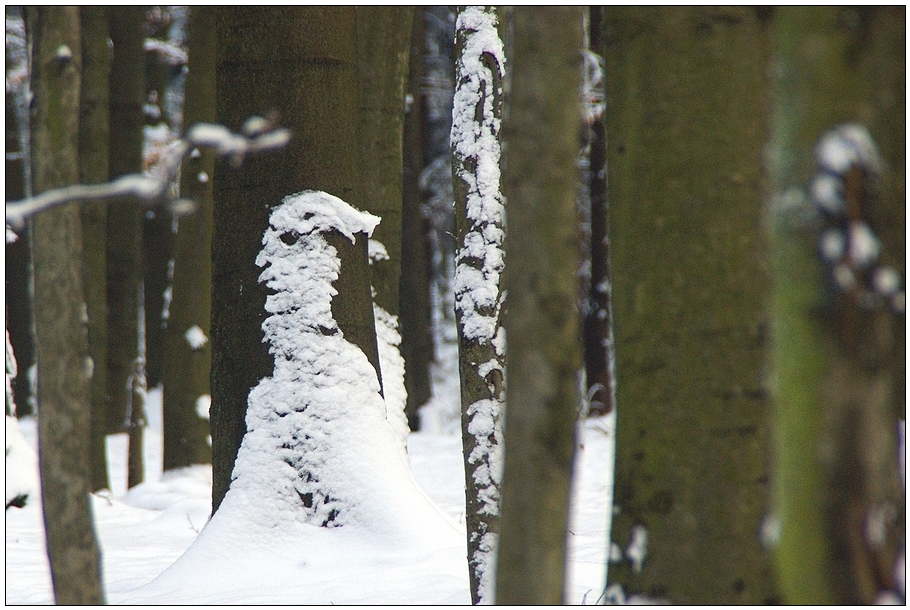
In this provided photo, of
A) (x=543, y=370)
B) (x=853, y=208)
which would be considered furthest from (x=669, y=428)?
(x=853, y=208)

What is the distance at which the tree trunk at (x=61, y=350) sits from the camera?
2041 mm

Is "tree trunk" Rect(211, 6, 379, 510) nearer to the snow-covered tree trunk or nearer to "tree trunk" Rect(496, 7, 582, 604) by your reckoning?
the snow-covered tree trunk

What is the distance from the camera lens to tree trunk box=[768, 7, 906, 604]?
158 cm

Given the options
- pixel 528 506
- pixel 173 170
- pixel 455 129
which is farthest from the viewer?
pixel 455 129

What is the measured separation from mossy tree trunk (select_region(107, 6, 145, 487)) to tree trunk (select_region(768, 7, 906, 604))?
30.3 ft

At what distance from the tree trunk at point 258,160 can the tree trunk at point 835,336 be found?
3.26 metres

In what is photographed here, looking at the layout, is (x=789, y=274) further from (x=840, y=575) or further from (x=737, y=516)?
(x=737, y=516)

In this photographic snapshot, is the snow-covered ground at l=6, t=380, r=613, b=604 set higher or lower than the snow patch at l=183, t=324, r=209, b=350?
lower

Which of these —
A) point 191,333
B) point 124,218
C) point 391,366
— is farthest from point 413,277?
point 391,366

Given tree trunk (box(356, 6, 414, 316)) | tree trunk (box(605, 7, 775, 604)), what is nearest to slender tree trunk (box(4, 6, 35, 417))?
tree trunk (box(356, 6, 414, 316))

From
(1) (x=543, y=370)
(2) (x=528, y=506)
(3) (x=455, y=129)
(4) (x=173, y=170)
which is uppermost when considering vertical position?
(3) (x=455, y=129)

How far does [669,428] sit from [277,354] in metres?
2.69

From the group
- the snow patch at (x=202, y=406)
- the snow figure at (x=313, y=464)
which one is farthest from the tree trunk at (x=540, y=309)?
the snow patch at (x=202, y=406)

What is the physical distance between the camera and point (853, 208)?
5.25 feet
